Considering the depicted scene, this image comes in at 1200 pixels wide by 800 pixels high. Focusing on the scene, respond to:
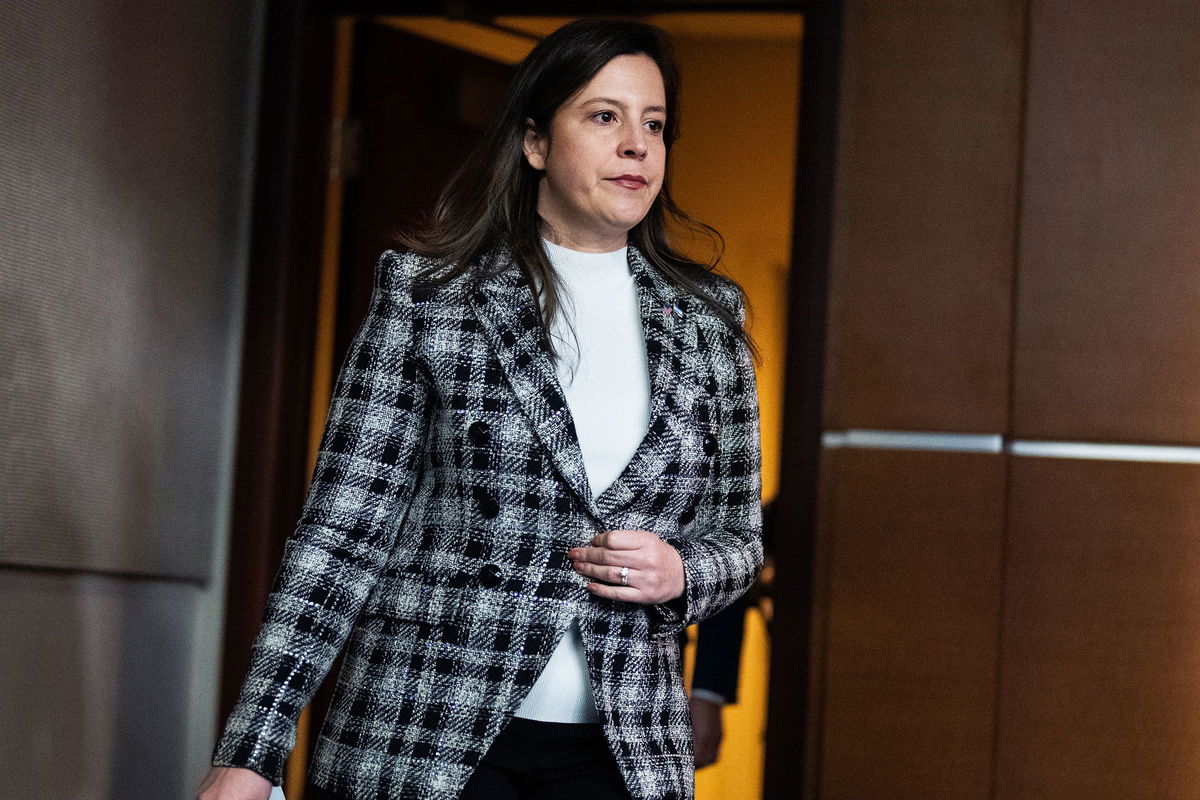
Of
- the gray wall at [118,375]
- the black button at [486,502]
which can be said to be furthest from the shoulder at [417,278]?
the gray wall at [118,375]

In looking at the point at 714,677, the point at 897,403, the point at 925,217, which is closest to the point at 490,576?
the point at 714,677

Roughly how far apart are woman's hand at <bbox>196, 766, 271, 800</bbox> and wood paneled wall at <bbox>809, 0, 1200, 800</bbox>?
178 centimetres

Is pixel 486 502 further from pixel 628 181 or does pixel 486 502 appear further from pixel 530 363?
pixel 628 181

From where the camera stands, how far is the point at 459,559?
1.48m

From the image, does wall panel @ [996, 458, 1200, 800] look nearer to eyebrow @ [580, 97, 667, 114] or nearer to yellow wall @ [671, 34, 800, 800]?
eyebrow @ [580, 97, 667, 114]

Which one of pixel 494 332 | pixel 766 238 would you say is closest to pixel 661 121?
pixel 494 332

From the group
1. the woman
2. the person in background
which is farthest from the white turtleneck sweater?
the person in background

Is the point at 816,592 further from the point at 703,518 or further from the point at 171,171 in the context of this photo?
the point at 171,171

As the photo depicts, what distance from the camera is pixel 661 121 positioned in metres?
1.66

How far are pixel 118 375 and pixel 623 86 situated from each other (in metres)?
1.56

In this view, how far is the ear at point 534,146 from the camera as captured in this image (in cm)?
172

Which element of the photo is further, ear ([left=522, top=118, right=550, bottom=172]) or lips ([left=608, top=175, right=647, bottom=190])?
ear ([left=522, top=118, right=550, bottom=172])

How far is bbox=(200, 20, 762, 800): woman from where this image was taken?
1.44m

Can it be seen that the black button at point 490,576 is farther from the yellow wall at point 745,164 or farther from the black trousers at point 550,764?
the yellow wall at point 745,164
